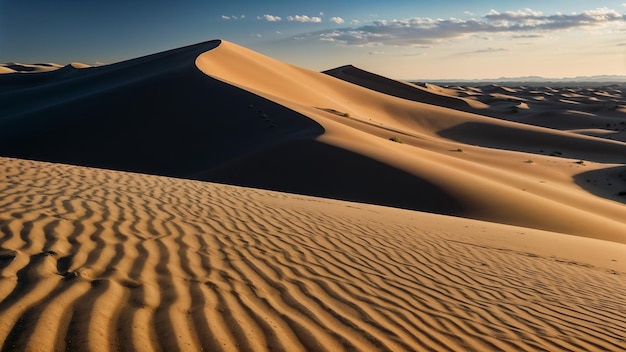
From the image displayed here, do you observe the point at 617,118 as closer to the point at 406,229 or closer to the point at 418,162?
the point at 418,162

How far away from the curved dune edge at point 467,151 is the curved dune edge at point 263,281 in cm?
510

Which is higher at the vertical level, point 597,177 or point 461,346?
point 461,346

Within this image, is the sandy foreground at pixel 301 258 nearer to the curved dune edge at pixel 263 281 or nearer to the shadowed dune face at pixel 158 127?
the curved dune edge at pixel 263 281

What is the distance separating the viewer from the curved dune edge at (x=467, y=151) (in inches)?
534

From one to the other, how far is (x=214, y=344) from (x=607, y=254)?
334 inches

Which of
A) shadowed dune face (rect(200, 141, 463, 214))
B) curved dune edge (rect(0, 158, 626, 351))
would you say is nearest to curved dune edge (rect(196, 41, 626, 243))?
shadowed dune face (rect(200, 141, 463, 214))

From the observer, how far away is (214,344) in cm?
341

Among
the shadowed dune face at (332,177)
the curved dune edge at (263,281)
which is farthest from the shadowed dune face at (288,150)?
the curved dune edge at (263,281)

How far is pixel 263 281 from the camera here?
15.7ft

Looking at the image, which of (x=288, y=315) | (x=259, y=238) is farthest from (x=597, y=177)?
(x=288, y=315)

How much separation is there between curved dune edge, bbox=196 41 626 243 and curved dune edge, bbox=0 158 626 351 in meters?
5.10

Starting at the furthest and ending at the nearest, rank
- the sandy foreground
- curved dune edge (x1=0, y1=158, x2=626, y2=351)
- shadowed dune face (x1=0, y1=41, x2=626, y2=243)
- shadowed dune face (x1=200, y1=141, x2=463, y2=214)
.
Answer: shadowed dune face (x1=0, y1=41, x2=626, y2=243) < shadowed dune face (x1=200, y1=141, x2=463, y2=214) < the sandy foreground < curved dune edge (x1=0, y1=158, x2=626, y2=351)

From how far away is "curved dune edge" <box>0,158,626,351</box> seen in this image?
3.58 meters

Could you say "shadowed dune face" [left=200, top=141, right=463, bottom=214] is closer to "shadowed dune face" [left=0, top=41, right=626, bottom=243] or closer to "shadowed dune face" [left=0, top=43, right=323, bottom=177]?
"shadowed dune face" [left=0, top=41, right=626, bottom=243]
